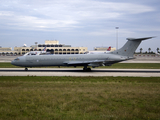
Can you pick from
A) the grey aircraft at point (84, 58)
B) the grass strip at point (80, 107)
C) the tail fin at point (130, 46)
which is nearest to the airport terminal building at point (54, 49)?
the grey aircraft at point (84, 58)

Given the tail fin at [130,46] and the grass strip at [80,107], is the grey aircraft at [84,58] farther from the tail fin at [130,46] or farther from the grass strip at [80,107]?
the grass strip at [80,107]

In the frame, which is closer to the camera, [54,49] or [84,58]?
[84,58]

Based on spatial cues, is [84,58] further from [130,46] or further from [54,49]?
[54,49]

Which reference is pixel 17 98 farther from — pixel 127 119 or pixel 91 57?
pixel 91 57

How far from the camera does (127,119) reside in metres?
8.79

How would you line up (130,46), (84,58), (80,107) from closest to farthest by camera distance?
(80,107), (130,46), (84,58)

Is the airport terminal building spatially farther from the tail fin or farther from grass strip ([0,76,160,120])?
grass strip ([0,76,160,120])

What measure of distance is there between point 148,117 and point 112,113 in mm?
1789

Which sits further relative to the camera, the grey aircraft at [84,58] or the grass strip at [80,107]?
the grey aircraft at [84,58]

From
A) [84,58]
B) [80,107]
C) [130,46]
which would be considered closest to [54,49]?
[84,58]

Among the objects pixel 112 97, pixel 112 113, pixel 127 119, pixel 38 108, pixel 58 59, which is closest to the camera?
pixel 127 119

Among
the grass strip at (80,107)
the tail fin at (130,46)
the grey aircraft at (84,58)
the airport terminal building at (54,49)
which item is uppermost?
the airport terminal building at (54,49)

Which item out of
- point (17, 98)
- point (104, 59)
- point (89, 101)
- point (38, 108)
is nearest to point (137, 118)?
point (89, 101)

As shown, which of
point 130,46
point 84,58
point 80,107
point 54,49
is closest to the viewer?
point 80,107
